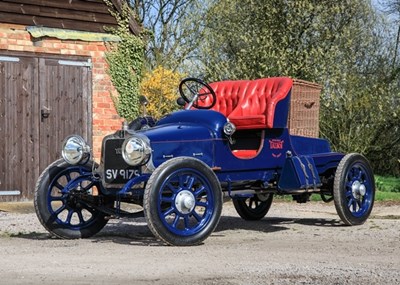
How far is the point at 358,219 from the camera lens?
32.0 ft

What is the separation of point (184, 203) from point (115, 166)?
902 millimetres

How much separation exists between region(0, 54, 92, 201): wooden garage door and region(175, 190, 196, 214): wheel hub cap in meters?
6.87


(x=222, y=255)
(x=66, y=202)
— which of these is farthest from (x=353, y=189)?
(x=66, y=202)

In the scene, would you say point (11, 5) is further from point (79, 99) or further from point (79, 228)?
point (79, 228)

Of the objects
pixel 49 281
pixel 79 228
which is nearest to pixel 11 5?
pixel 79 228

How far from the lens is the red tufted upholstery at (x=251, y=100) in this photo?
359 inches

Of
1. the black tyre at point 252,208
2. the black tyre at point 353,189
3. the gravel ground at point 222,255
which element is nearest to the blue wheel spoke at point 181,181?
the gravel ground at point 222,255

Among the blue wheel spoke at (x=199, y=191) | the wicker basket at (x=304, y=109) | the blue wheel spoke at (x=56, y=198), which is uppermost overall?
the wicker basket at (x=304, y=109)

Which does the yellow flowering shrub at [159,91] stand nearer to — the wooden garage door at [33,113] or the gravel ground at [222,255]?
the wooden garage door at [33,113]

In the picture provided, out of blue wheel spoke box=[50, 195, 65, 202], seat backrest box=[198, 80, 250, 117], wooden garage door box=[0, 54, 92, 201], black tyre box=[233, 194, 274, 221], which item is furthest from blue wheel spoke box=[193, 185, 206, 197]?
wooden garage door box=[0, 54, 92, 201]

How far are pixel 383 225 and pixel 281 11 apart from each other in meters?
10.3

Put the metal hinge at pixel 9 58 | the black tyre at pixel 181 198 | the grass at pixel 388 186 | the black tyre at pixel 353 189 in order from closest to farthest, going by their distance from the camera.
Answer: the black tyre at pixel 181 198, the black tyre at pixel 353 189, the metal hinge at pixel 9 58, the grass at pixel 388 186

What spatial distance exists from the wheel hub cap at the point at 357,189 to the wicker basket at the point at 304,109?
807 millimetres

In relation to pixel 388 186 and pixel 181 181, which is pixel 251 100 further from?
pixel 388 186
